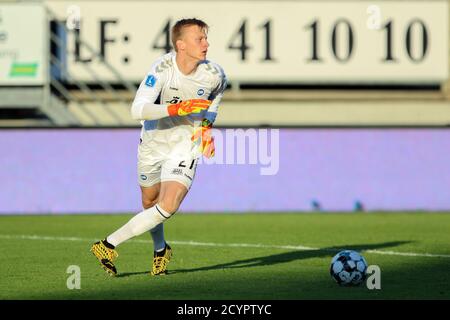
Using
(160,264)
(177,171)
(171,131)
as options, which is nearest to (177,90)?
(171,131)

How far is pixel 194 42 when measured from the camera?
37.7 feet

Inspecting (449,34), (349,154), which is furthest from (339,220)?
(449,34)

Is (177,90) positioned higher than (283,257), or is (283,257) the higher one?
(177,90)

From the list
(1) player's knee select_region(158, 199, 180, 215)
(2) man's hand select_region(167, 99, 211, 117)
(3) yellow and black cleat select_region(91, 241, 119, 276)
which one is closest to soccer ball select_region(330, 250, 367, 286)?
(1) player's knee select_region(158, 199, 180, 215)

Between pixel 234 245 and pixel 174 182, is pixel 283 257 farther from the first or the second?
pixel 174 182

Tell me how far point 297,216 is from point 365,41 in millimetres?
8416

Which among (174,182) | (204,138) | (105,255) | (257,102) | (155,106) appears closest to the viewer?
(155,106)

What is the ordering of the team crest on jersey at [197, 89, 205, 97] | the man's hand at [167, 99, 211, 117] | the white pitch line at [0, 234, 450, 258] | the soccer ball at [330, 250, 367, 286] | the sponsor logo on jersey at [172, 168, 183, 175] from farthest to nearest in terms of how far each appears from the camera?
the white pitch line at [0, 234, 450, 258] → the team crest on jersey at [197, 89, 205, 97] → the sponsor logo on jersey at [172, 168, 183, 175] → the man's hand at [167, 99, 211, 117] → the soccer ball at [330, 250, 367, 286]

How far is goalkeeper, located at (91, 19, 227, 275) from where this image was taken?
37.5 feet

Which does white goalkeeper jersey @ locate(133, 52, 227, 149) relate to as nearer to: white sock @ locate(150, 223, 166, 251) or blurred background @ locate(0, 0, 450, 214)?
white sock @ locate(150, 223, 166, 251)

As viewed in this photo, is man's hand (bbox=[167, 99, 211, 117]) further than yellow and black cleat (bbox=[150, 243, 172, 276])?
No

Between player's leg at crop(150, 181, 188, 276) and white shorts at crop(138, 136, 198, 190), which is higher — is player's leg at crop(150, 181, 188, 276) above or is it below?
below

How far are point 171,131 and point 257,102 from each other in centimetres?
1702

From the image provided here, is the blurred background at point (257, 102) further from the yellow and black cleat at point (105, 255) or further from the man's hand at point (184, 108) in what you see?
the man's hand at point (184, 108)
